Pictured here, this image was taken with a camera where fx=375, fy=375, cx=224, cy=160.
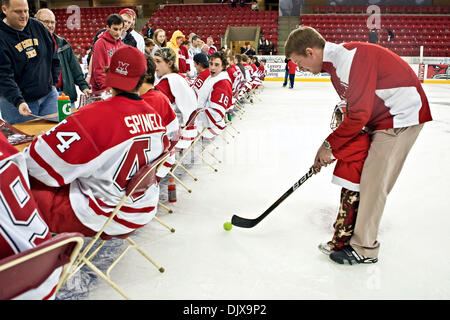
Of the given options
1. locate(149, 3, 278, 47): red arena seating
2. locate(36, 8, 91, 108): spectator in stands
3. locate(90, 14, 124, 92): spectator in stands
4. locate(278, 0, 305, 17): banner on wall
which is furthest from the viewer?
locate(278, 0, 305, 17): banner on wall

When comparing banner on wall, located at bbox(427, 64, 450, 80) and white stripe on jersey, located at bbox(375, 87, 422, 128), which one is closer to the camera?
white stripe on jersey, located at bbox(375, 87, 422, 128)

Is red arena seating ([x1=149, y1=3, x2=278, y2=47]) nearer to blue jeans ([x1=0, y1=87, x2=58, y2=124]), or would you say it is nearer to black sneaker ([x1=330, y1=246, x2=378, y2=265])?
blue jeans ([x1=0, y1=87, x2=58, y2=124])

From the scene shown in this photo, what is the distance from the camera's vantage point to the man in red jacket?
1765 mm

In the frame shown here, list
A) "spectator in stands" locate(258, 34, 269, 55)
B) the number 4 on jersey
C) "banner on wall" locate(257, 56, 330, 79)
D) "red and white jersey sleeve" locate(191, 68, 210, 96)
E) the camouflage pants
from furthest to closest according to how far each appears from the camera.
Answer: "spectator in stands" locate(258, 34, 269, 55)
"banner on wall" locate(257, 56, 330, 79)
"red and white jersey sleeve" locate(191, 68, 210, 96)
the camouflage pants
the number 4 on jersey

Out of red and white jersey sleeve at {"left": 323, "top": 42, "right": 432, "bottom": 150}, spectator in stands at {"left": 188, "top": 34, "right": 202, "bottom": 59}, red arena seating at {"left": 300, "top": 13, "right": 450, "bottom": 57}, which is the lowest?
red and white jersey sleeve at {"left": 323, "top": 42, "right": 432, "bottom": 150}

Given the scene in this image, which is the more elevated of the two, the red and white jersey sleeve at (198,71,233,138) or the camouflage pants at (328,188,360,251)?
the red and white jersey sleeve at (198,71,233,138)

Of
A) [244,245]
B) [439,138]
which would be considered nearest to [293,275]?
Answer: [244,245]

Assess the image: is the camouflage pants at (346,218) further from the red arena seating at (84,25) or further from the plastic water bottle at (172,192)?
the red arena seating at (84,25)

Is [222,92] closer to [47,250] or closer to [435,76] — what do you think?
[47,250]

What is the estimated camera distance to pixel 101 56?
3477 mm

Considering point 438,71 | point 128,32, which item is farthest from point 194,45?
point 438,71

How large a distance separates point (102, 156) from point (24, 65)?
64.4 inches

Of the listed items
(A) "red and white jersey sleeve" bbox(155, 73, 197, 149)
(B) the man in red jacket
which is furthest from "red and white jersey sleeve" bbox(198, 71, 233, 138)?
(B) the man in red jacket

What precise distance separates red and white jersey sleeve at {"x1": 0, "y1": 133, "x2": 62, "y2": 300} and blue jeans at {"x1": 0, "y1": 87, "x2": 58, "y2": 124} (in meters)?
1.90
